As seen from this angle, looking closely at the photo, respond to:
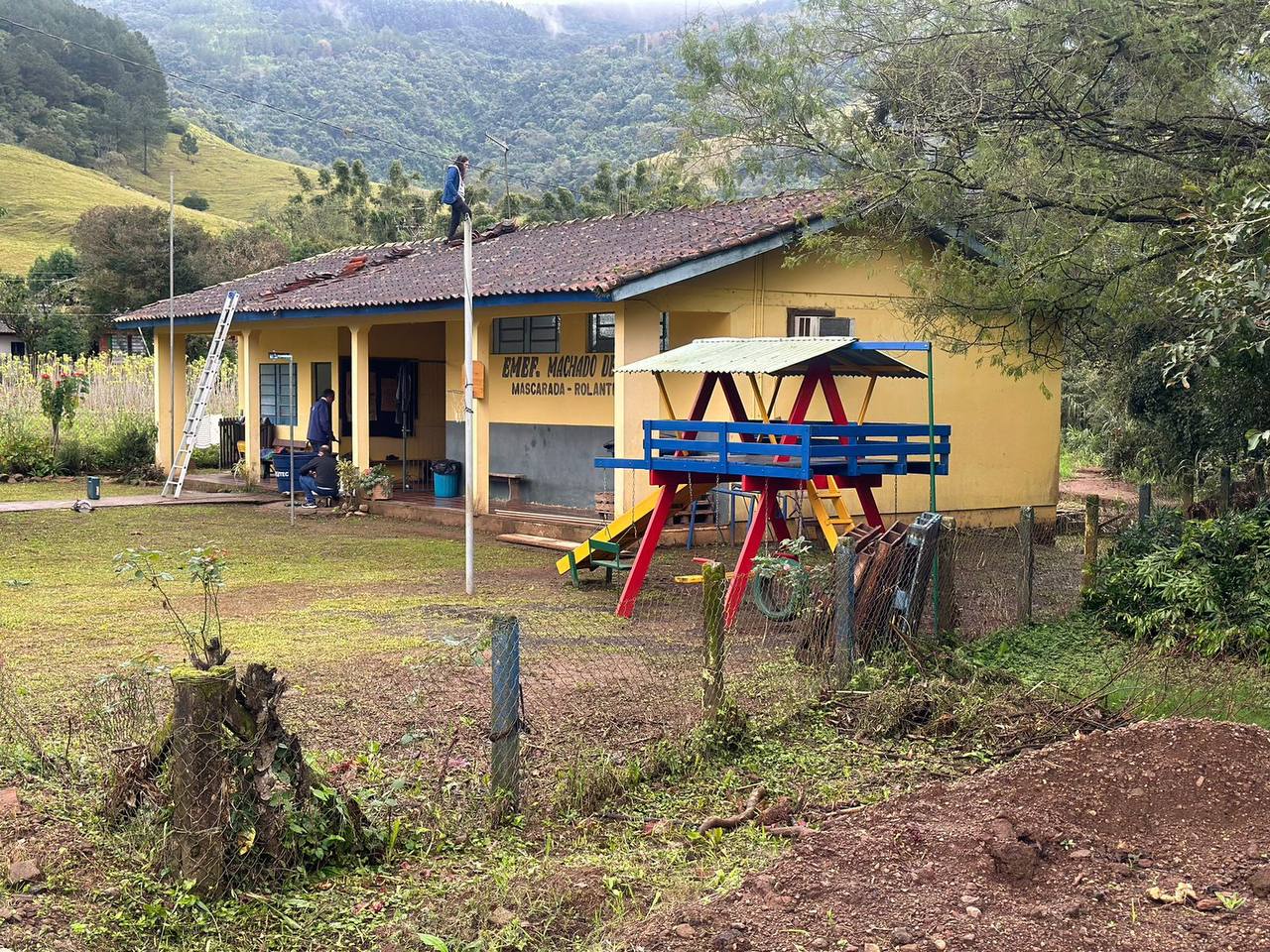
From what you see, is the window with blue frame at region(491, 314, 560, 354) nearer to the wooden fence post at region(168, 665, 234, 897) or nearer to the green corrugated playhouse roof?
the green corrugated playhouse roof

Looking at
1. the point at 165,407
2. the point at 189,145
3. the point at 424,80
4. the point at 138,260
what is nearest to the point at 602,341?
the point at 165,407

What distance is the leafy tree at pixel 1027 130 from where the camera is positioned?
33.6 ft

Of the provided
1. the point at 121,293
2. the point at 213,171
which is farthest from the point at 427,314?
the point at 213,171

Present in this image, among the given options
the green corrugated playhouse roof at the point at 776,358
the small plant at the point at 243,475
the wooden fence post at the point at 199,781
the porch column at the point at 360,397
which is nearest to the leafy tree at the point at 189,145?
the small plant at the point at 243,475

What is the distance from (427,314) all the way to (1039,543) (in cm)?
915

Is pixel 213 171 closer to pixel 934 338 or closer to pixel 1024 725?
pixel 934 338

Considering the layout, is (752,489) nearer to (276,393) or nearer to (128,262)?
(276,393)

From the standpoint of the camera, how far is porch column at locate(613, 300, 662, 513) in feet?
50.9

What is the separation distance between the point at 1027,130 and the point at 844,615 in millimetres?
5422

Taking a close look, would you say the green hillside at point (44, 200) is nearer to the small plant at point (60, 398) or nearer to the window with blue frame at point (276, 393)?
the small plant at point (60, 398)

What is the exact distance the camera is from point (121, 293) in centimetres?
4706

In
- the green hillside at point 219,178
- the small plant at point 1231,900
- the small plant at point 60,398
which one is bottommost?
the small plant at point 1231,900

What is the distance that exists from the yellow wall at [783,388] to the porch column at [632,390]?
17mm

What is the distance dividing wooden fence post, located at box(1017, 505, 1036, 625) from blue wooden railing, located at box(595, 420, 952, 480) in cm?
112
